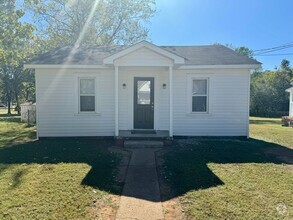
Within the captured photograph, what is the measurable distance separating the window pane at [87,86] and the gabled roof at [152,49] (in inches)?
29.3

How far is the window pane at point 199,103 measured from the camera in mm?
9766

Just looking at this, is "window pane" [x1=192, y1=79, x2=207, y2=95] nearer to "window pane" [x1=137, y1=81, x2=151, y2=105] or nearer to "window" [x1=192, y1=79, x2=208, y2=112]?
"window" [x1=192, y1=79, x2=208, y2=112]

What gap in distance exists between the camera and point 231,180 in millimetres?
5113

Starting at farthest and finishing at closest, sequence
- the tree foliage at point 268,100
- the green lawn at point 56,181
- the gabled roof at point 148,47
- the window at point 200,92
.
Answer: the tree foliage at point 268,100 < the window at point 200,92 < the gabled roof at point 148,47 < the green lawn at point 56,181

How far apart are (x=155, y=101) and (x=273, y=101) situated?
24744 mm

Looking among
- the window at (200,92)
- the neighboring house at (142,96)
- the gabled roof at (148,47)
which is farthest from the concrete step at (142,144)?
the gabled roof at (148,47)

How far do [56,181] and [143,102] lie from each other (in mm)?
5506

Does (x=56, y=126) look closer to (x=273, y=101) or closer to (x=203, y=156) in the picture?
(x=203, y=156)

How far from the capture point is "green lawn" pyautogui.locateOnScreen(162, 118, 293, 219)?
381 cm

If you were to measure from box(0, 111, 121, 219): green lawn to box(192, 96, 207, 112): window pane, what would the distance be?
410 cm

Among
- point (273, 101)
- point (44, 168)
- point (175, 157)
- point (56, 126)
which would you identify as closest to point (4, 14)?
point (56, 126)

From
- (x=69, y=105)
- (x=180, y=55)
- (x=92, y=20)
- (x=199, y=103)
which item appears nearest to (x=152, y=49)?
(x=180, y=55)

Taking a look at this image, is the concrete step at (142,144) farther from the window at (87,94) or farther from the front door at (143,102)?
the window at (87,94)

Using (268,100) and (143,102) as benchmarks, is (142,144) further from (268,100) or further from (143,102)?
(268,100)
